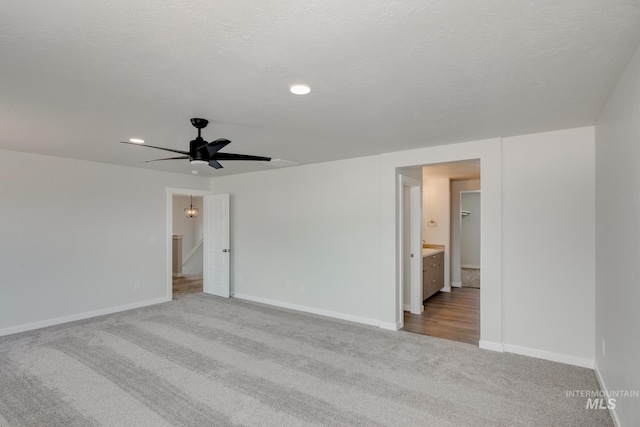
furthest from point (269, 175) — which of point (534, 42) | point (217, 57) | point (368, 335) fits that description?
point (534, 42)

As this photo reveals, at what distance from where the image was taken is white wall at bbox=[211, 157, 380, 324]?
4.93 meters

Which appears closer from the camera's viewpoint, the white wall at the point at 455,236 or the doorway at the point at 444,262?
the doorway at the point at 444,262

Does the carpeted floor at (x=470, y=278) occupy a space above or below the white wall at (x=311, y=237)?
below

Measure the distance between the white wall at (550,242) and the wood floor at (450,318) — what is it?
0.72m

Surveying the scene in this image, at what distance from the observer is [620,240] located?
229 centimetres

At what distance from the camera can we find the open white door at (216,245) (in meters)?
6.57

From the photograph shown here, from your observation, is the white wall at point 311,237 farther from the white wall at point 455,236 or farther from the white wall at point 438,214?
→ the white wall at point 455,236

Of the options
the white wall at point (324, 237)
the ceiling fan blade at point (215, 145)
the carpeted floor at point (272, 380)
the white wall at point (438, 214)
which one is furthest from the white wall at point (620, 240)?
the white wall at point (438, 214)

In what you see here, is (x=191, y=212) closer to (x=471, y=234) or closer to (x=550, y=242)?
(x=471, y=234)

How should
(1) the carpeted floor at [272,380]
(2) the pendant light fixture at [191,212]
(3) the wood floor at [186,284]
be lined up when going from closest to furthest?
1. (1) the carpeted floor at [272,380]
2. (3) the wood floor at [186,284]
3. (2) the pendant light fixture at [191,212]

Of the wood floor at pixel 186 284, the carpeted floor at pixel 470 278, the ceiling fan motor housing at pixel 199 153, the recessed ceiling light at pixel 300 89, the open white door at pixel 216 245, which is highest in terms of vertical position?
the recessed ceiling light at pixel 300 89

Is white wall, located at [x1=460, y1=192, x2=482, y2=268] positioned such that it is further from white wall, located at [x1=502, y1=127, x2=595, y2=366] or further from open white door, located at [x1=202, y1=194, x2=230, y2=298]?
open white door, located at [x1=202, y1=194, x2=230, y2=298]

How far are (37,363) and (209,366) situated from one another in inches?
72.2

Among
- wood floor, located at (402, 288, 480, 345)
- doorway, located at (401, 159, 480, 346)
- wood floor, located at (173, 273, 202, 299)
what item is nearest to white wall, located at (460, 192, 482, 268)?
doorway, located at (401, 159, 480, 346)
